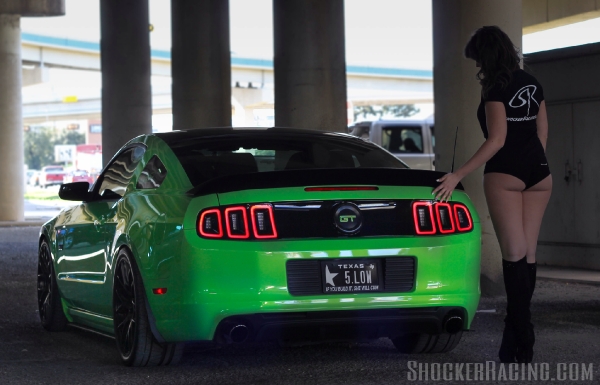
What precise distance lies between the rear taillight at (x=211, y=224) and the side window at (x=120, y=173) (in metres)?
1.37

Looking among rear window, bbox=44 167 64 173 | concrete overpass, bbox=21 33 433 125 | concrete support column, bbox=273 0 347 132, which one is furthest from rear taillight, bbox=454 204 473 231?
rear window, bbox=44 167 64 173

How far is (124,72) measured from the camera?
80.2 ft

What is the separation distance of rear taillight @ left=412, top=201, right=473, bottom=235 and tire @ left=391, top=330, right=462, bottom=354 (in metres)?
0.84

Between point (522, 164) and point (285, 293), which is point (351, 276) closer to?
point (285, 293)

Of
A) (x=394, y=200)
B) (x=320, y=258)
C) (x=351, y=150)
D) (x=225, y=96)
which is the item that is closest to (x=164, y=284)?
(x=320, y=258)

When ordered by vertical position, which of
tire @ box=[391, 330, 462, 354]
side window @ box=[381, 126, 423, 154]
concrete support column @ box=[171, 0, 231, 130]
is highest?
concrete support column @ box=[171, 0, 231, 130]

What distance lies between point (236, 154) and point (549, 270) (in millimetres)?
7128

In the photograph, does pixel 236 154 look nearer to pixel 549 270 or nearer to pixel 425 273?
pixel 425 273

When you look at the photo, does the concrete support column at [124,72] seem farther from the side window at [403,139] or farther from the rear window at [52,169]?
the rear window at [52,169]

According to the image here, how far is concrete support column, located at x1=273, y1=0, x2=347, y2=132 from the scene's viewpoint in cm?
1596

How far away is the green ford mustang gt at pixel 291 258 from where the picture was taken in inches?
225

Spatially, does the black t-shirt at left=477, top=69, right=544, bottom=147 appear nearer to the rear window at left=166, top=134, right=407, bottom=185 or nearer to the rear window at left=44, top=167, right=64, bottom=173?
the rear window at left=166, top=134, right=407, bottom=185

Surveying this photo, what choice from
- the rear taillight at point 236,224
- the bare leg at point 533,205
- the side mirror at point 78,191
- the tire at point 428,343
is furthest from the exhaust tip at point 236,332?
the side mirror at point 78,191

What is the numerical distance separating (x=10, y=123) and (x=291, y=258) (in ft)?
98.4
